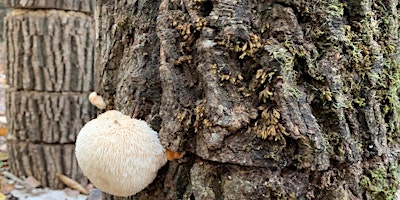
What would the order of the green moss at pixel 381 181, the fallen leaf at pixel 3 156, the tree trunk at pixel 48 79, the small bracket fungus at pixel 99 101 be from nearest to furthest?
the green moss at pixel 381 181 < the small bracket fungus at pixel 99 101 < the tree trunk at pixel 48 79 < the fallen leaf at pixel 3 156

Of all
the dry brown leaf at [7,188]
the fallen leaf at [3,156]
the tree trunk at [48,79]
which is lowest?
the fallen leaf at [3,156]

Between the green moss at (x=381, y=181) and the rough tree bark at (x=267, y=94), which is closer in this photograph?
the rough tree bark at (x=267, y=94)

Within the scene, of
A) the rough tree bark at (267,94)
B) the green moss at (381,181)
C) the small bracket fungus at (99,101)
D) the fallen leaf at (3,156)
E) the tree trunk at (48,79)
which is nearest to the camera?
the rough tree bark at (267,94)

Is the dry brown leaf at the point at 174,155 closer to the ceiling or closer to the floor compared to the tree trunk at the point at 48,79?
closer to the ceiling

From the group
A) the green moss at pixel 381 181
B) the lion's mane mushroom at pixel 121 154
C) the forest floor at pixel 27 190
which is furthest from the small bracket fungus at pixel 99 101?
the forest floor at pixel 27 190

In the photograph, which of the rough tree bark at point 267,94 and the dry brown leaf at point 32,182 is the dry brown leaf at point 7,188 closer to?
the dry brown leaf at point 32,182

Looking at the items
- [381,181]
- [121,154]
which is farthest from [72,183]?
[381,181]

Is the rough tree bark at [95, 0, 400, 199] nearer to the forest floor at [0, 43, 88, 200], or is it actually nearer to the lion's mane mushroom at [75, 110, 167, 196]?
the lion's mane mushroom at [75, 110, 167, 196]
